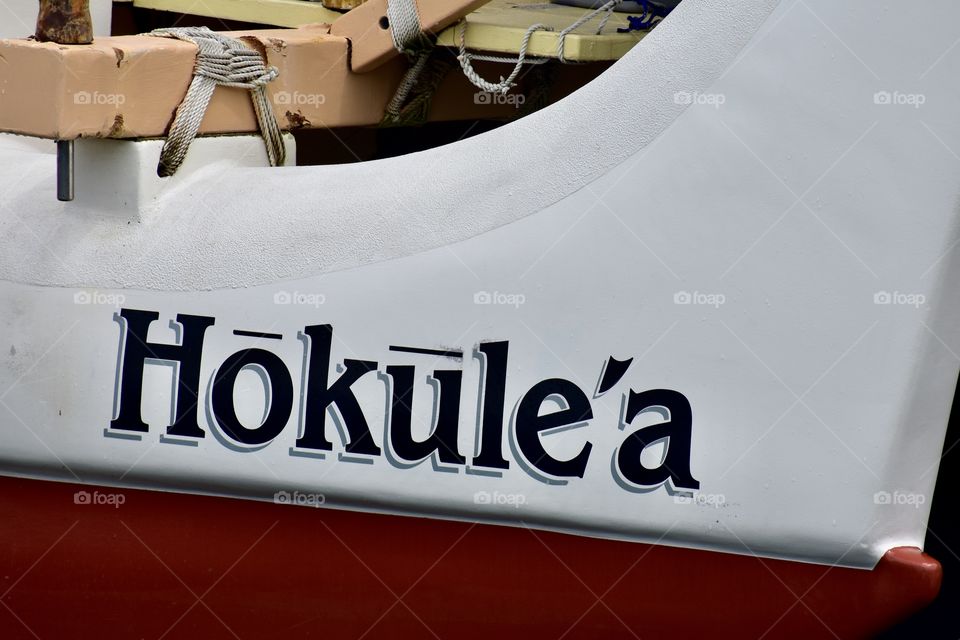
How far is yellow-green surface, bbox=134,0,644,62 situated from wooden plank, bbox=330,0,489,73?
5 centimetres

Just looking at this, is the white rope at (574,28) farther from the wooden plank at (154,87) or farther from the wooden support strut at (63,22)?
the wooden support strut at (63,22)

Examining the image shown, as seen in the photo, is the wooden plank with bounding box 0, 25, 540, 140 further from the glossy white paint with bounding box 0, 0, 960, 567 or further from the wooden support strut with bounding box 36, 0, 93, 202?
the glossy white paint with bounding box 0, 0, 960, 567

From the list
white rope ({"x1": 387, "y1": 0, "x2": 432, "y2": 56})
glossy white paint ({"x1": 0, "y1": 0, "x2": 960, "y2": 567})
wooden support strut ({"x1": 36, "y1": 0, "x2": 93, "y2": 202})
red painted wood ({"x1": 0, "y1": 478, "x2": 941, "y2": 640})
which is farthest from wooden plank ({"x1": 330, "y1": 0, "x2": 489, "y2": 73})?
red painted wood ({"x1": 0, "y1": 478, "x2": 941, "y2": 640})

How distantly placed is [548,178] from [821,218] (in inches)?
11.6

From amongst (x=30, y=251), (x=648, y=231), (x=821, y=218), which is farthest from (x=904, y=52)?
(x=30, y=251)

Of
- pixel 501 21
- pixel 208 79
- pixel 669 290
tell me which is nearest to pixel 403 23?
pixel 501 21

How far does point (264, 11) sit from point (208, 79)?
1.51 feet

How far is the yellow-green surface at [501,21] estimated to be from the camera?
1567 mm

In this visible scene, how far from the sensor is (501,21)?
169 centimetres

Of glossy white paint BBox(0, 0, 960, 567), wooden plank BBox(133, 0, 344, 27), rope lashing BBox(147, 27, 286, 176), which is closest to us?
glossy white paint BBox(0, 0, 960, 567)

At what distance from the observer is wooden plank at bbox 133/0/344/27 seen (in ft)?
5.99

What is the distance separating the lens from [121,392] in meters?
1.35

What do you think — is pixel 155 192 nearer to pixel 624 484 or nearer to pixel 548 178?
pixel 548 178

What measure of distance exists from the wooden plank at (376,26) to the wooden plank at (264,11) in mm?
181
